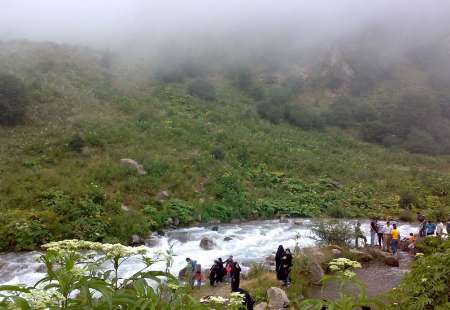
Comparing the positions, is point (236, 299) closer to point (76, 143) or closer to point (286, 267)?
point (286, 267)

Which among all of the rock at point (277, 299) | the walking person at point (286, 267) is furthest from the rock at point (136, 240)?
the rock at point (277, 299)

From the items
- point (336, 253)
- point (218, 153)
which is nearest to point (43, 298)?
point (336, 253)

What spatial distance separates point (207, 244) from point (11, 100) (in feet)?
65.1

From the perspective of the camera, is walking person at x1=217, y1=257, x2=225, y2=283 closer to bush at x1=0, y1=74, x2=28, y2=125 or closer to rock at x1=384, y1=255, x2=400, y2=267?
rock at x1=384, y1=255, x2=400, y2=267

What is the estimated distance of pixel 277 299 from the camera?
37.6 feet

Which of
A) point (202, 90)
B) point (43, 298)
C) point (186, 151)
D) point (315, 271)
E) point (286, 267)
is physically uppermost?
point (202, 90)

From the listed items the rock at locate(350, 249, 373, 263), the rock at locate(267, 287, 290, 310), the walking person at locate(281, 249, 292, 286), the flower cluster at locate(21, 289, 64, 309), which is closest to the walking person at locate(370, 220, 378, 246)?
the rock at locate(350, 249, 373, 263)

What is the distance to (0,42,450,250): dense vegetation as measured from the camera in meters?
22.1

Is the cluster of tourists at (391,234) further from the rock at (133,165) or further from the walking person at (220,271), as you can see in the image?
the rock at (133,165)

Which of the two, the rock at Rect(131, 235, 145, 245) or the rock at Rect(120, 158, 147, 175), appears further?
the rock at Rect(120, 158, 147, 175)

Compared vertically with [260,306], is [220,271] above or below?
below

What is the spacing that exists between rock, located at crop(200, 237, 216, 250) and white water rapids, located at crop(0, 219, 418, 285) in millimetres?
193

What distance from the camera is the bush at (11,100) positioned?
2998 centimetres

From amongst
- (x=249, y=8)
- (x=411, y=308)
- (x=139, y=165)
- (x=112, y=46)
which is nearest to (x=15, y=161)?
(x=139, y=165)
